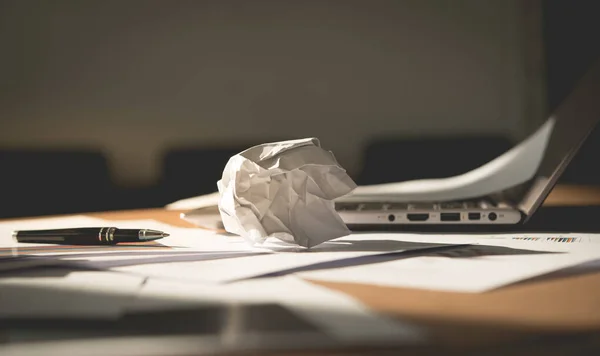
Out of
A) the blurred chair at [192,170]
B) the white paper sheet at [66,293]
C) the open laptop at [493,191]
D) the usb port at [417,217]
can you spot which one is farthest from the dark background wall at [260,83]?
the white paper sheet at [66,293]

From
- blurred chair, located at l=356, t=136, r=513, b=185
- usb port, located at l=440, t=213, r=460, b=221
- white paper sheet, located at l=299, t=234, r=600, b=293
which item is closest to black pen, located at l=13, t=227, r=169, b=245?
white paper sheet, located at l=299, t=234, r=600, b=293

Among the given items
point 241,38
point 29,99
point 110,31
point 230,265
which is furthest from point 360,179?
point 230,265

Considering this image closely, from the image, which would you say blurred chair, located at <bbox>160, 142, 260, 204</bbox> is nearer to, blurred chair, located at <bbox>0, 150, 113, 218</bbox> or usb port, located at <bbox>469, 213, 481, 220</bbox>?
blurred chair, located at <bbox>0, 150, 113, 218</bbox>

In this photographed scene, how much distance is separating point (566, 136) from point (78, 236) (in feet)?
2.19

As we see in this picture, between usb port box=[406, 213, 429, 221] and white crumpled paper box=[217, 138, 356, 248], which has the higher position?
white crumpled paper box=[217, 138, 356, 248]

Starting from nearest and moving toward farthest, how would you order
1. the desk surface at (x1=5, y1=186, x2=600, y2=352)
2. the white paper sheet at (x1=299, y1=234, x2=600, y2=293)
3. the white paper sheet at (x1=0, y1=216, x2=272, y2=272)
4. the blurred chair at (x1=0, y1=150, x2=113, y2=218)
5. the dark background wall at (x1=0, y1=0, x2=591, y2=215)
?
the desk surface at (x1=5, y1=186, x2=600, y2=352) → the white paper sheet at (x1=299, y1=234, x2=600, y2=293) → the white paper sheet at (x1=0, y1=216, x2=272, y2=272) → the blurred chair at (x1=0, y1=150, x2=113, y2=218) → the dark background wall at (x1=0, y1=0, x2=591, y2=215)

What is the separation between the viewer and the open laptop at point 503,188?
675 mm

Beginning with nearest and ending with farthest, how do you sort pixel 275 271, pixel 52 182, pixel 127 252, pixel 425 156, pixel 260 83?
pixel 275 271
pixel 127 252
pixel 52 182
pixel 425 156
pixel 260 83

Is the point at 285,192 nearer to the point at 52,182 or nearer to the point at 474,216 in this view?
the point at 474,216

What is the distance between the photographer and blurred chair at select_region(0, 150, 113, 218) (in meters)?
1.88

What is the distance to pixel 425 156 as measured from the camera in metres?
2.30

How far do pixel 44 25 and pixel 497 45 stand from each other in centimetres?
179

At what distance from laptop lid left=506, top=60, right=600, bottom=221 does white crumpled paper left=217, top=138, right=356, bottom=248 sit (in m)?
0.22

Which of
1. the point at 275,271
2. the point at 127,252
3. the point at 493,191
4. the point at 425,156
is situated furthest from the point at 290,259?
the point at 425,156
